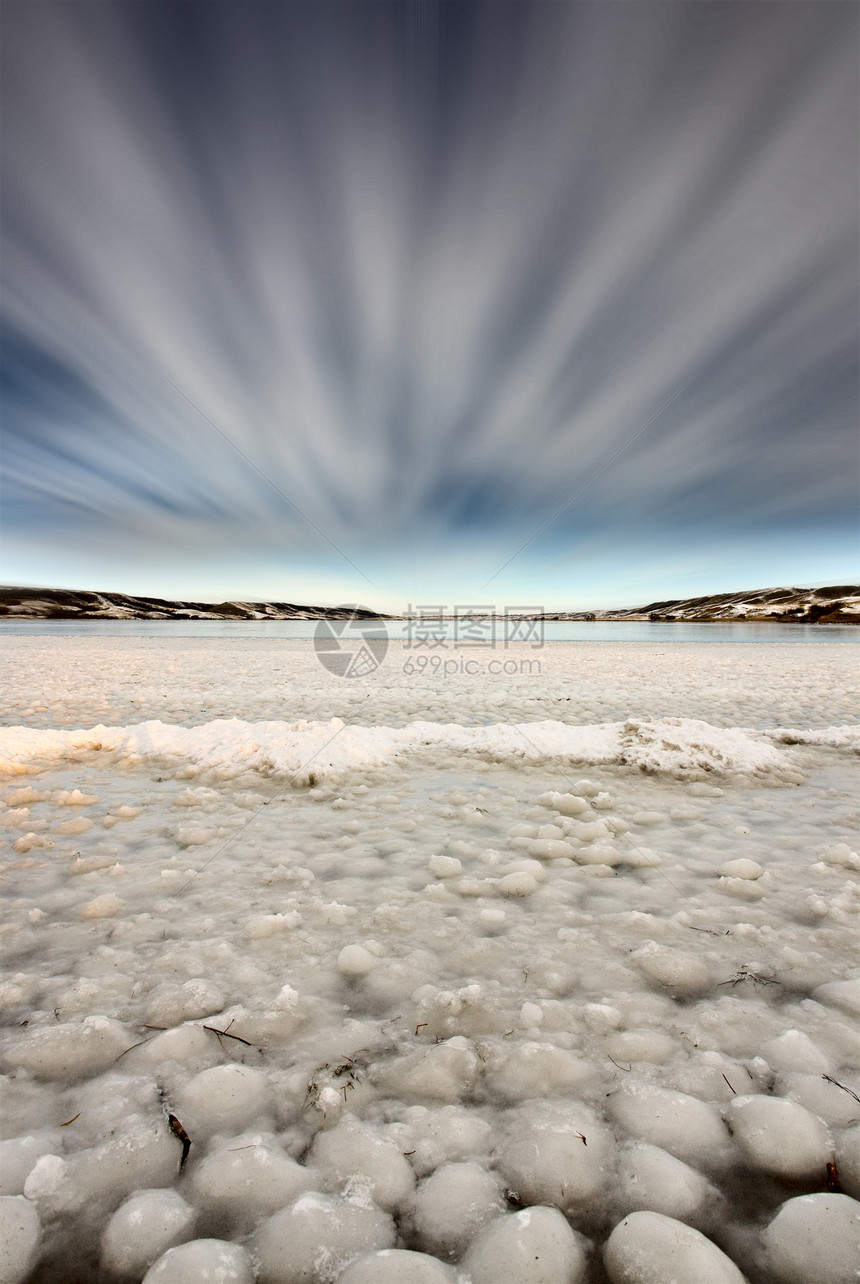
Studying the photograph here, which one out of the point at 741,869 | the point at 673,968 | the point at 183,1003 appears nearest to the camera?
the point at 183,1003

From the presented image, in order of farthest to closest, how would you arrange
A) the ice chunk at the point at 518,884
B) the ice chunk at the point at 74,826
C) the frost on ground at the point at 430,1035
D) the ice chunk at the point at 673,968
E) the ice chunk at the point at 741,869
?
the ice chunk at the point at 74,826 → the ice chunk at the point at 741,869 → the ice chunk at the point at 518,884 → the ice chunk at the point at 673,968 → the frost on ground at the point at 430,1035

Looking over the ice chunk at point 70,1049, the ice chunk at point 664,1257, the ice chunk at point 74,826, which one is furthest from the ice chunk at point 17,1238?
the ice chunk at point 74,826

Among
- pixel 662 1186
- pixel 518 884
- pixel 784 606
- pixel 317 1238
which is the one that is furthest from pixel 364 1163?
pixel 784 606

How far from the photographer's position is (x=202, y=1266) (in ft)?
4.04

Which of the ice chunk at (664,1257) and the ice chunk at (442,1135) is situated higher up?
the ice chunk at (664,1257)

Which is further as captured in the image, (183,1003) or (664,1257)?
(183,1003)

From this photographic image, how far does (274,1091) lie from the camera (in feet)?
6.06

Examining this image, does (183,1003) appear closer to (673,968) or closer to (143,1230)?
(143,1230)

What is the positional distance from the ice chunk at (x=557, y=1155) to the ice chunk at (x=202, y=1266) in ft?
2.55

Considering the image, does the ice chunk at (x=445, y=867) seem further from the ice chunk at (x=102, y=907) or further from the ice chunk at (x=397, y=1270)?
the ice chunk at (x=397, y=1270)

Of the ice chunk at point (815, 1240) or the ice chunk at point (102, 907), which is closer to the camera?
the ice chunk at point (815, 1240)

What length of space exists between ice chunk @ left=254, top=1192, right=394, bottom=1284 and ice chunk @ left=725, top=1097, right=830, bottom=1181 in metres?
1.19

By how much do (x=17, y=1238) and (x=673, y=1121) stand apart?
198 cm

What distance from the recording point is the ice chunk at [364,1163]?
1493 millimetres
